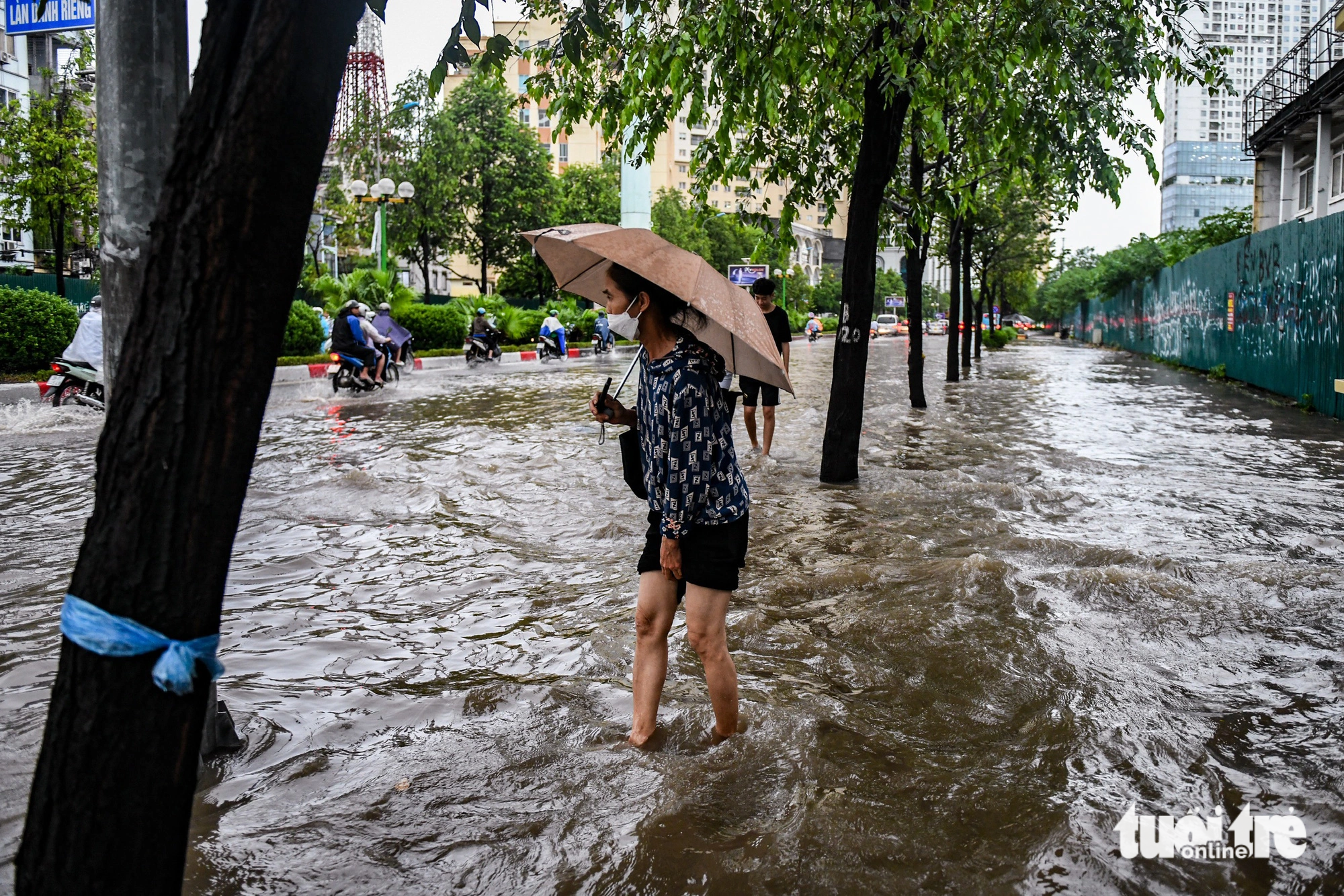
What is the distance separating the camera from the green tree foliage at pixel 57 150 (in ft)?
83.0

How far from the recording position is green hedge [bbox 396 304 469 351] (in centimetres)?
3167

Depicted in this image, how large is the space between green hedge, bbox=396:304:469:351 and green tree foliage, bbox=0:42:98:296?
8608mm

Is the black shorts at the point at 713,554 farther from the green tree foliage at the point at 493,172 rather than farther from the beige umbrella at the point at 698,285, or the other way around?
the green tree foliage at the point at 493,172

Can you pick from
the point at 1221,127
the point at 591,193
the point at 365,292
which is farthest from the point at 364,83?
the point at 1221,127

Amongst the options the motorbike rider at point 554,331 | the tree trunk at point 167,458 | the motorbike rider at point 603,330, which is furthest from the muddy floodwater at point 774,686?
the motorbike rider at point 603,330

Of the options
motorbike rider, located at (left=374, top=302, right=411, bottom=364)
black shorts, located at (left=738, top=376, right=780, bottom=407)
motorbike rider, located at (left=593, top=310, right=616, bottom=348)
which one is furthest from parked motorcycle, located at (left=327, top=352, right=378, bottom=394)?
motorbike rider, located at (left=593, top=310, right=616, bottom=348)

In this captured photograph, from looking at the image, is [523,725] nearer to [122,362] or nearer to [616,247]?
[616,247]

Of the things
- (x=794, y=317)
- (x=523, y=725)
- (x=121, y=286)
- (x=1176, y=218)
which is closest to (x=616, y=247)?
(x=121, y=286)

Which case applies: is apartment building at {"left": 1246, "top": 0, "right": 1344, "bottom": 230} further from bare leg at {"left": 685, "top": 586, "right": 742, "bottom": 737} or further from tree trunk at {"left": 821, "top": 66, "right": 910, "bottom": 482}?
bare leg at {"left": 685, "top": 586, "right": 742, "bottom": 737}

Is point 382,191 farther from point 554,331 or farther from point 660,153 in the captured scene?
point 660,153

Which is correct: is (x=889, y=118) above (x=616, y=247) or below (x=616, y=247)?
above

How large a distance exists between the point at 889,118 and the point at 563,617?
564 centimetres

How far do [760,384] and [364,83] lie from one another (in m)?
54.2

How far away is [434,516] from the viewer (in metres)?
8.17
